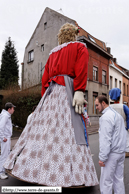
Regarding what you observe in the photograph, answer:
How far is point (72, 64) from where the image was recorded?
3105 millimetres

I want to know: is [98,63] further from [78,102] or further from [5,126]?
[78,102]

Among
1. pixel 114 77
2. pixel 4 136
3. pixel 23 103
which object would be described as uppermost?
pixel 114 77

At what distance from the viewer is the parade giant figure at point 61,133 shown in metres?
2.48

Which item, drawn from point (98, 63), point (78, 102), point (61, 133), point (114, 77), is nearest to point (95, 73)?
point (98, 63)

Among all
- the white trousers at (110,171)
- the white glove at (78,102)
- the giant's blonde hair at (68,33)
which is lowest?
the white trousers at (110,171)

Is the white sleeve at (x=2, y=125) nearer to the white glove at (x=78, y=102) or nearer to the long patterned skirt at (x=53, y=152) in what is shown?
the long patterned skirt at (x=53, y=152)

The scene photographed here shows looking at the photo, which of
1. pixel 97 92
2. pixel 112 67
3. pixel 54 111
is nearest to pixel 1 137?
pixel 54 111

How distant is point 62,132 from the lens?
2.73m

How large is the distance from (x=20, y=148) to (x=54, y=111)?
2.34ft

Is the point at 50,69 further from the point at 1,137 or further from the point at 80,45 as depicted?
the point at 1,137

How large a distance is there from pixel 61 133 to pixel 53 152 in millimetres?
279

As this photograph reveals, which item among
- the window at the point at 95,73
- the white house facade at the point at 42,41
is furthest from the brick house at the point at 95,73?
the white house facade at the point at 42,41

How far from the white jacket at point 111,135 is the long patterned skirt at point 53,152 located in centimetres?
40

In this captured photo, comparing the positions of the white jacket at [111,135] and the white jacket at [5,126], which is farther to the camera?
the white jacket at [5,126]
